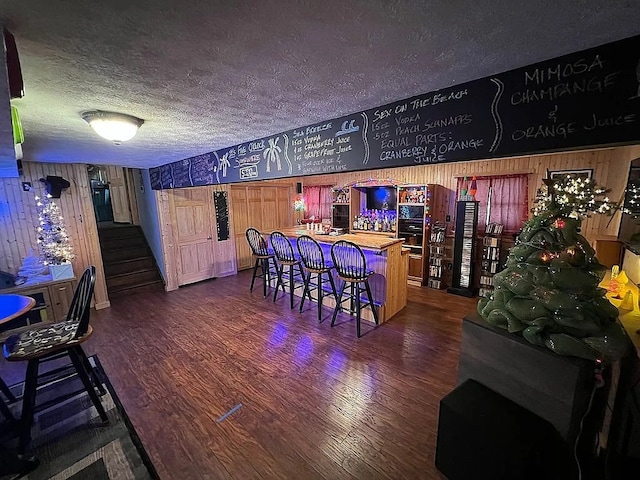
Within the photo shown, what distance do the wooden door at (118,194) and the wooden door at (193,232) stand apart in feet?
7.99

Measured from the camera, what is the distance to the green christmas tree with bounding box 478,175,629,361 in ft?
4.28

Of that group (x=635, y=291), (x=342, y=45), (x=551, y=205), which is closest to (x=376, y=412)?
(x=551, y=205)

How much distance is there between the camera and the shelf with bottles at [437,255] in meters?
4.93

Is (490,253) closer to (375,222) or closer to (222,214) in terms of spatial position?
(375,222)

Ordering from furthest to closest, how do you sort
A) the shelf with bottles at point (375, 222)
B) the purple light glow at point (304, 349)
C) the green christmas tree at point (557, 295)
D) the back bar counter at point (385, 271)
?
the shelf with bottles at point (375, 222), the back bar counter at point (385, 271), the purple light glow at point (304, 349), the green christmas tree at point (557, 295)

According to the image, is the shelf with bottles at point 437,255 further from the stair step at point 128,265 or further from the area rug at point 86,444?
the stair step at point 128,265

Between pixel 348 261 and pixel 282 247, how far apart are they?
1.14 metres

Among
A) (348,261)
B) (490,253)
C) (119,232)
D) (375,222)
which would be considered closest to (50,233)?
(119,232)

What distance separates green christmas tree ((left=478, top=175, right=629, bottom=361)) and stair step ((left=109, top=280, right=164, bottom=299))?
219 inches

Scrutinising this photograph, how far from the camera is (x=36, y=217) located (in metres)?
3.87

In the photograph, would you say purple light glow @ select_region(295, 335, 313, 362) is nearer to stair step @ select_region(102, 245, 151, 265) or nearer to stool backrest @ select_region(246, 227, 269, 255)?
stool backrest @ select_region(246, 227, 269, 255)

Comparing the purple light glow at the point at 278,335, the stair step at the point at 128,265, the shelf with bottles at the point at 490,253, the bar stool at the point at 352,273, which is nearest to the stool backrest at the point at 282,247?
the bar stool at the point at 352,273

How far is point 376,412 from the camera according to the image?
84.0 inches

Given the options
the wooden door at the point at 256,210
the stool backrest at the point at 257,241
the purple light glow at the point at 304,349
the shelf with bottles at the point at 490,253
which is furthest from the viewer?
the wooden door at the point at 256,210
